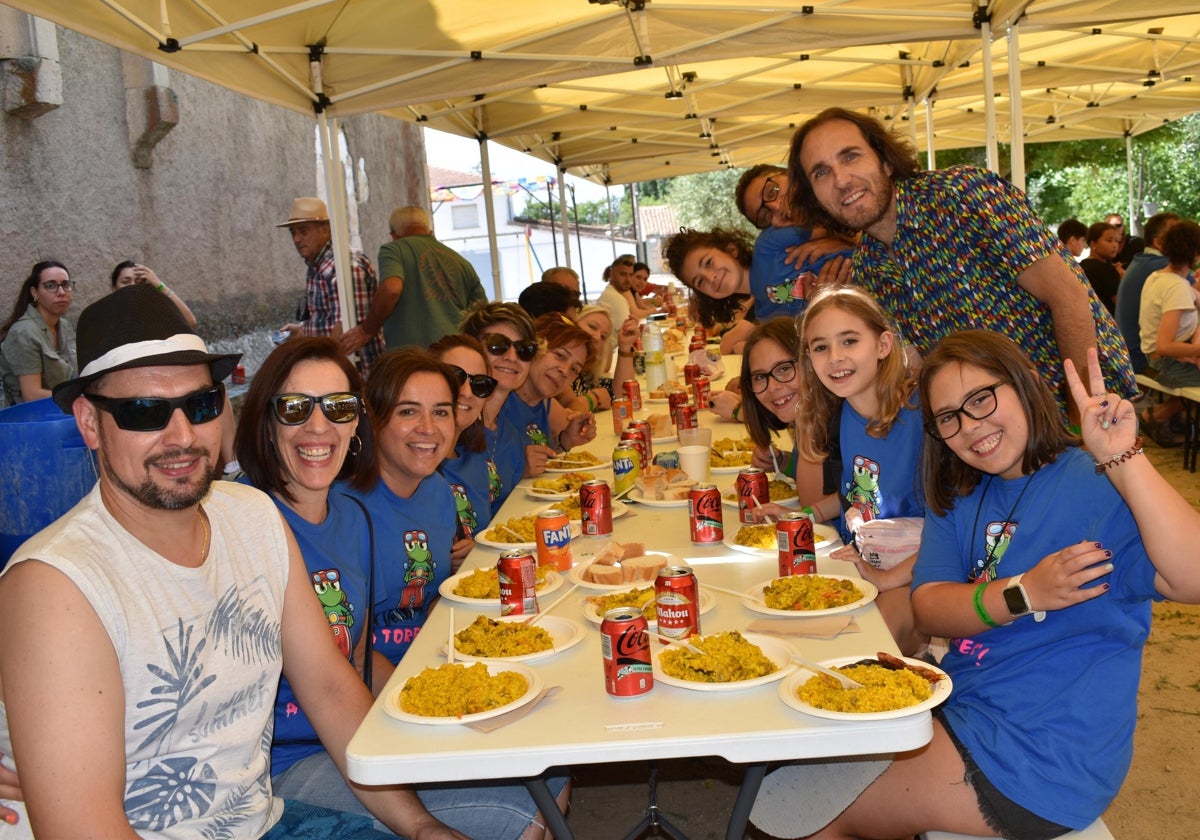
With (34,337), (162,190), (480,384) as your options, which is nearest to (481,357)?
(480,384)

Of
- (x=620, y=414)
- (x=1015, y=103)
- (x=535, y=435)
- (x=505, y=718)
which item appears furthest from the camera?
(x=1015, y=103)

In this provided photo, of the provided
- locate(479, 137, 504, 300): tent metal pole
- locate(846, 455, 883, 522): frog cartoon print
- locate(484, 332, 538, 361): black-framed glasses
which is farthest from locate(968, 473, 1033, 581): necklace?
locate(479, 137, 504, 300): tent metal pole

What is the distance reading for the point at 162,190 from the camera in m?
7.98

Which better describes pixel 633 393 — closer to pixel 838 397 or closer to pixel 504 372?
pixel 504 372

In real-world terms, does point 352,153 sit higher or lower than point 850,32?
higher

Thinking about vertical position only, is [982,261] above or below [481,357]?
above

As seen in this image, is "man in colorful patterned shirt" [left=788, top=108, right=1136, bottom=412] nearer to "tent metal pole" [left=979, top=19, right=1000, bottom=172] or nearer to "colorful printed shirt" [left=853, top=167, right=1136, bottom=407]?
"colorful printed shirt" [left=853, top=167, right=1136, bottom=407]

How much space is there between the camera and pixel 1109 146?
67.1 feet

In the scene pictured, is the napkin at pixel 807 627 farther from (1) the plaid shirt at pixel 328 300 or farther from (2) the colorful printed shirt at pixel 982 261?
(1) the plaid shirt at pixel 328 300

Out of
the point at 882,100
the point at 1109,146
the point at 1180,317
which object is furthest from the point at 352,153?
the point at 1109,146

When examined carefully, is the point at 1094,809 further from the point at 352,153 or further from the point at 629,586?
the point at 352,153

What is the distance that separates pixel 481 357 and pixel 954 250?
156 cm

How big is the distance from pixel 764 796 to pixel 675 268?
3362 millimetres

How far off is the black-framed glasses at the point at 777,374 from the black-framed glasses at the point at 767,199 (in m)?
1.60
